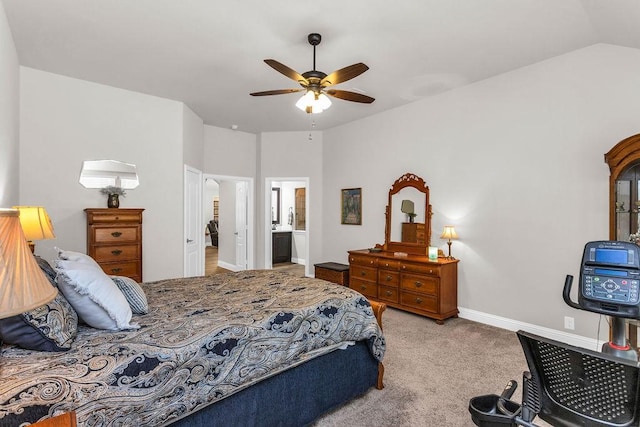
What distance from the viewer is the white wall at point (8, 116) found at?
2582 millimetres

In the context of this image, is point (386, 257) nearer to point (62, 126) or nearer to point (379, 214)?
point (379, 214)

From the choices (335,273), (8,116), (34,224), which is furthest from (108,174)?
(335,273)

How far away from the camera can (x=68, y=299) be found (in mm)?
1713

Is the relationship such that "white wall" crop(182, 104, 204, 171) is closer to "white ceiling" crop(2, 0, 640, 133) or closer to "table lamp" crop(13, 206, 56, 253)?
"white ceiling" crop(2, 0, 640, 133)

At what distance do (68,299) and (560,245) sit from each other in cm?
404

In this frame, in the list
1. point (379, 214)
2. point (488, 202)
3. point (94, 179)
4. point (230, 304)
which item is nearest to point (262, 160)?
point (379, 214)

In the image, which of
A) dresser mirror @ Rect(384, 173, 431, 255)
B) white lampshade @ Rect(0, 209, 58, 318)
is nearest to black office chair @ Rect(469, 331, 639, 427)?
white lampshade @ Rect(0, 209, 58, 318)

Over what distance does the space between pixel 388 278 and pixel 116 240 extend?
10.9 ft

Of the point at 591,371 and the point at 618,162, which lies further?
the point at 618,162

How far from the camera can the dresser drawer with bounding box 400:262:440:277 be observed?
399 centimetres

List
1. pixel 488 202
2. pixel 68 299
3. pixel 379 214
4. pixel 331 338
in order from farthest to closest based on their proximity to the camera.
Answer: pixel 379 214
pixel 488 202
pixel 331 338
pixel 68 299

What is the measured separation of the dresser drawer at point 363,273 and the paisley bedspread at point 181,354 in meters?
2.21

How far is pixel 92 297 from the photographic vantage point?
5.61 ft

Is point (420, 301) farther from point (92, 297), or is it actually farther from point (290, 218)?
point (290, 218)
